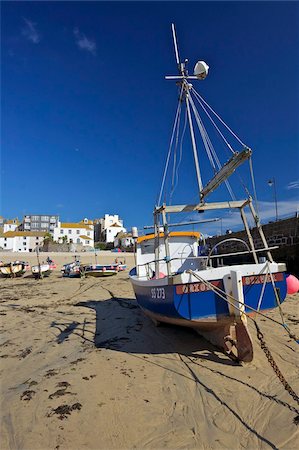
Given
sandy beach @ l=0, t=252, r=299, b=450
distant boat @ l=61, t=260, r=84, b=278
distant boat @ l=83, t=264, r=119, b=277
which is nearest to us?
sandy beach @ l=0, t=252, r=299, b=450

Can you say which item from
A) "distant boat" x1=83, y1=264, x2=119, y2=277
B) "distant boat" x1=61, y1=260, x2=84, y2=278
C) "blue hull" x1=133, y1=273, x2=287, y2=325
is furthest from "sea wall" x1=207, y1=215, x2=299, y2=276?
"distant boat" x1=61, y1=260, x2=84, y2=278

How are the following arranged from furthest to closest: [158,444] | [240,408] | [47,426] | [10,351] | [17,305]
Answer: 1. [17,305]
2. [10,351]
3. [240,408]
4. [47,426]
5. [158,444]

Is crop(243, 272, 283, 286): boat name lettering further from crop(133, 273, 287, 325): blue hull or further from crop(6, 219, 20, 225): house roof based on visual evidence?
crop(6, 219, 20, 225): house roof

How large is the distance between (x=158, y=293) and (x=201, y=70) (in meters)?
6.44

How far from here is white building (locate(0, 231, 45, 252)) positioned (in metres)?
90.9

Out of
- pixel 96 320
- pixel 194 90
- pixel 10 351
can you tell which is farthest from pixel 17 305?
pixel 194 90

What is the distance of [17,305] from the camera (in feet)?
43.4

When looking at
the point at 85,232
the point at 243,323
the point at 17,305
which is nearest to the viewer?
the point at 243,323

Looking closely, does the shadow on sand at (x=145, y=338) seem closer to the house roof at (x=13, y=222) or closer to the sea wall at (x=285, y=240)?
the sea wall at (x=285, y=240)

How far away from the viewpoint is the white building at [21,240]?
90875mm

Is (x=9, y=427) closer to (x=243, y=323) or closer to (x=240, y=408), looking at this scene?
(x=240, y=408)

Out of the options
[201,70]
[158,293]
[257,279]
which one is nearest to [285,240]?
[201,70]

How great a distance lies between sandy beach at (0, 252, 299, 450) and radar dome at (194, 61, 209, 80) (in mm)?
7251

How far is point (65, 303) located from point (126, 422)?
10.4 metres
